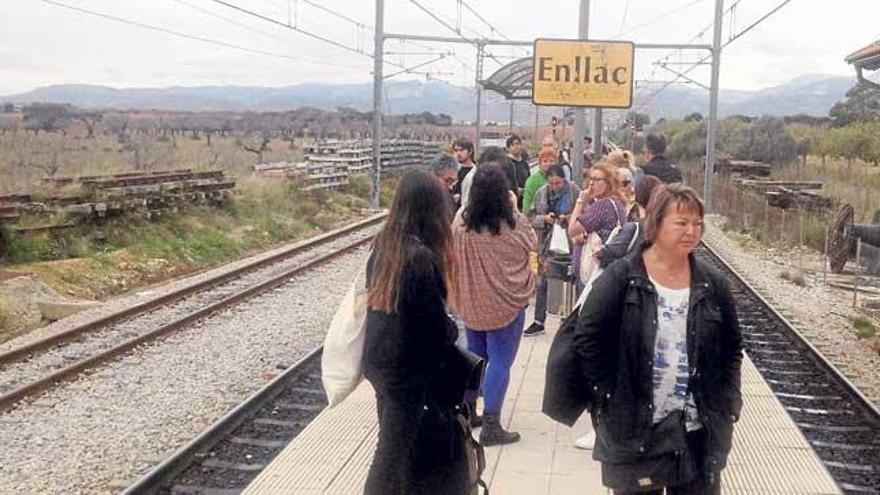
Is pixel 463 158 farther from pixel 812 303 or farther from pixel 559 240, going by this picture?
pixel 812 303

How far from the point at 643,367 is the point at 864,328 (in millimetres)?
10575

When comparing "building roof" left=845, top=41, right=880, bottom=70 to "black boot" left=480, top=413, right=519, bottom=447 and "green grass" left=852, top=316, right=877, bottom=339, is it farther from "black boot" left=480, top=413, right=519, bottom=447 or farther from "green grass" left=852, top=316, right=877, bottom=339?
"black boot" left=480, top=413, right=519, bottom=447

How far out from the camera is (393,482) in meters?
3.91

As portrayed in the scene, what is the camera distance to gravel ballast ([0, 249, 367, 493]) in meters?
7.16

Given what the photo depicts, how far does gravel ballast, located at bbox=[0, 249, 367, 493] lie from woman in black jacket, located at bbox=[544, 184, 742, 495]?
159 inches

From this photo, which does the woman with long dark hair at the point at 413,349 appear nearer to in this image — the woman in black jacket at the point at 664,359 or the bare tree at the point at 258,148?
the woman in black jacket at the point at 664,359

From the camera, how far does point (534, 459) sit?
6.42 meters

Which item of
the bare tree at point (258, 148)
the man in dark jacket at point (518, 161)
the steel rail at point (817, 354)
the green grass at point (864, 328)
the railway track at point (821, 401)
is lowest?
the green grass at point (864, 328)

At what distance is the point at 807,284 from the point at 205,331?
1033 centimetres

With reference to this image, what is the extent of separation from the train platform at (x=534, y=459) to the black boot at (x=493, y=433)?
50 millimetres

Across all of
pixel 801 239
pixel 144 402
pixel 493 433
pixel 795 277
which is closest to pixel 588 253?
pixel 493 433

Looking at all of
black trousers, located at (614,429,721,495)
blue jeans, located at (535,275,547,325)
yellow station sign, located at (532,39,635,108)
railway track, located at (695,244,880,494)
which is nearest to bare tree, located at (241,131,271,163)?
yellow station sign, located at (532,39,635,108)

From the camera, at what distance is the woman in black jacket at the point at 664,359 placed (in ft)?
12.3

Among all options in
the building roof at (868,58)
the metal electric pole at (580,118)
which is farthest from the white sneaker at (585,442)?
the building roof at (868,58)
